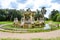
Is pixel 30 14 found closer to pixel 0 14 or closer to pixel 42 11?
pixel 0 14

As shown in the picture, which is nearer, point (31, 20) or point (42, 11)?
point (31, 20)

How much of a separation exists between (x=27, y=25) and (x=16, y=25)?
5.94 feet

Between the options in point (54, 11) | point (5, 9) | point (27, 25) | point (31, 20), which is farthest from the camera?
point (54, 11)

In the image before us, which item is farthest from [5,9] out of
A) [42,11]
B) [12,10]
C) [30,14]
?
[30,14]

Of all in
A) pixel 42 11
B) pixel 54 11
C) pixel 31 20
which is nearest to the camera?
pixel 31 20

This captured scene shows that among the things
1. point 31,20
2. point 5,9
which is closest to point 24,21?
point 31,20

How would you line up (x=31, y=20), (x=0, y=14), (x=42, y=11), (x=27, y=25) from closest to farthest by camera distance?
(x=27, y=25) → (x=31, y=20) → (x=0, y=14) → (x=42, y=11)

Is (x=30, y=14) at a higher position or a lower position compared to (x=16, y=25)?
higher

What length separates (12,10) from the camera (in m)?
37.2

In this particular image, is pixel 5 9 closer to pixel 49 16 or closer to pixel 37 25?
pixel 49 16

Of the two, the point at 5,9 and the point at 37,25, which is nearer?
the point at 37,25

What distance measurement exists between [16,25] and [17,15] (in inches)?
727

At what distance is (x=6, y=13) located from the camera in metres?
36.2

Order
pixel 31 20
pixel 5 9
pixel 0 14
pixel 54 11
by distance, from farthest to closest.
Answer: pixel 54 11 → pixel 5 9 → pixel 0 14 → pixel 31 20
